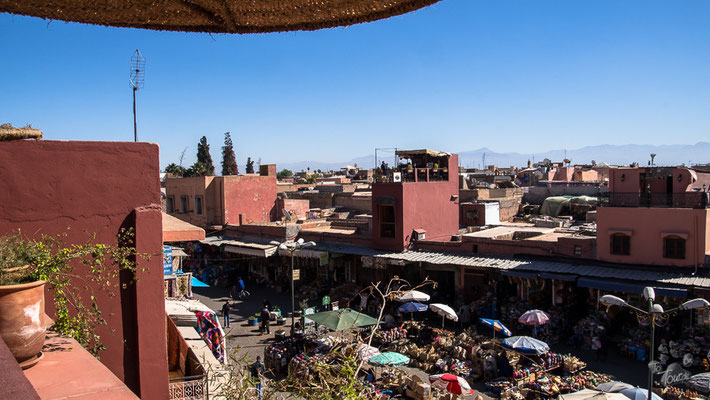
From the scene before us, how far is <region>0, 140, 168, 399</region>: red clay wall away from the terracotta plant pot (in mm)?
1531

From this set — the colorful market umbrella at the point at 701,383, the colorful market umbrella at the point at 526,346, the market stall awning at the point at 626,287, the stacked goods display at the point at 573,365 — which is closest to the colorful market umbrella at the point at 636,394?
the colorful market umbrella at the point at 701,383

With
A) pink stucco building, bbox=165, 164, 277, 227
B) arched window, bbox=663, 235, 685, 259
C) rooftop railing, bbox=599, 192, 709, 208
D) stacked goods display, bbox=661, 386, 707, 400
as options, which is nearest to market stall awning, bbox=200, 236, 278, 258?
pink stucco building, bbox=165, 164, 277, 227

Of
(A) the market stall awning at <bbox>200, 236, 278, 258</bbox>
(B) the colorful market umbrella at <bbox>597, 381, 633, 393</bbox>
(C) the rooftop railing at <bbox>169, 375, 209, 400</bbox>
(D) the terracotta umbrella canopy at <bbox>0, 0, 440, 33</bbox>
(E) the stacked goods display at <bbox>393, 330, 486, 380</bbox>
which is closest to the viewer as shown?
(D) the terracotta umbrella canopy at <bbox>0, 0, 440, 33</bbox>

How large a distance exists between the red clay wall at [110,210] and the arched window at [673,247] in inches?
715

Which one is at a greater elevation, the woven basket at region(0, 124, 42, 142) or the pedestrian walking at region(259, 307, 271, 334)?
the woven basket at region(0, 124, 42, 142)

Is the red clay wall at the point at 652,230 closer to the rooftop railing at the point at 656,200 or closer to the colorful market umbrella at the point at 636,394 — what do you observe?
the rooftop railing at the point at 656,200

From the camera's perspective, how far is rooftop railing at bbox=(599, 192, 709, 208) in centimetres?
1795

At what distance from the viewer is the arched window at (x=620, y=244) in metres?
19.1

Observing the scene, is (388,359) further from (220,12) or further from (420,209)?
(220,12)

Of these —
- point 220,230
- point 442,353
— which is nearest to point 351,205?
point 220,230

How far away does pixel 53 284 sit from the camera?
13.8 feet

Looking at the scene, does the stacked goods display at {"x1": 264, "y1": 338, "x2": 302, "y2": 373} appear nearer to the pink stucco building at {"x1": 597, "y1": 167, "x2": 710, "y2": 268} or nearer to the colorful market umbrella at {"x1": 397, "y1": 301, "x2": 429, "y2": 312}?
the colorful market umbrella at {"x1": 397, "y1": 301, "x2": 429, "y2": 312}

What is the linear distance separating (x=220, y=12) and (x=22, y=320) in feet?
7.21

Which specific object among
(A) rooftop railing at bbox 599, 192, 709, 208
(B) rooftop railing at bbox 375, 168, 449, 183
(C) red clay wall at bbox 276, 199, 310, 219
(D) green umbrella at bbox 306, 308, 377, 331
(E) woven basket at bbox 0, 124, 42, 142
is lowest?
(D) green umbrella at bbox 306, 308, 377, 331
